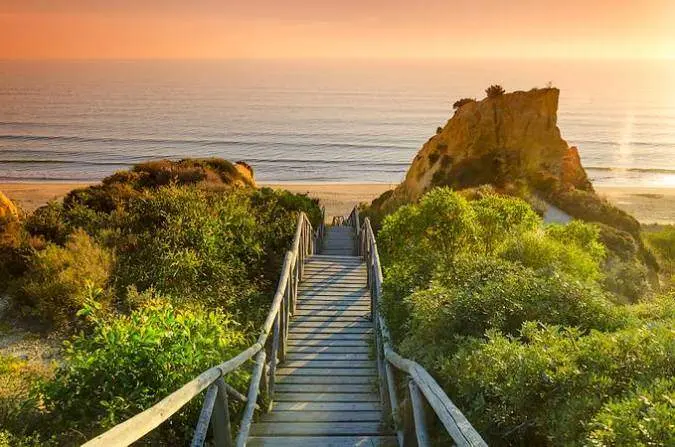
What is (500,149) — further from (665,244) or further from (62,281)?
(62,281)

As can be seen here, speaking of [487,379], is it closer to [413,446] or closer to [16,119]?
[413,446]

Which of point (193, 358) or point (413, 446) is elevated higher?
point (193, 358)

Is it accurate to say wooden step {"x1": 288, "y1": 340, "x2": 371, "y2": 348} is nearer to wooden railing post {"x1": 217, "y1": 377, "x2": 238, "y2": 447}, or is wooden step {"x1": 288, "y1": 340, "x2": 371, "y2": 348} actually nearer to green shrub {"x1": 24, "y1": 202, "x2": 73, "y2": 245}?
wooden railing post {"x1": 217, "y1": 377, "x2": 238, "y2": 447}

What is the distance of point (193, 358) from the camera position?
5742 millimetres

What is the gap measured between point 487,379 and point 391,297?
3.24 metres

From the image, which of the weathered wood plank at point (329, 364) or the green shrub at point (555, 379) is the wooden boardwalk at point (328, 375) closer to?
the weathered wood plank at point (329, 364)

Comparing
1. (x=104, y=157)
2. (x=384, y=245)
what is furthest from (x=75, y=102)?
(x=384, y=245)

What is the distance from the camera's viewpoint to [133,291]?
369 inches

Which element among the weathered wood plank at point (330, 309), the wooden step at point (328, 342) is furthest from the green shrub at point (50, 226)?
the wooden step at point (328, 342)

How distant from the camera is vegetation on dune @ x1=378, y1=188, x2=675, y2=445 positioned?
3311 mm

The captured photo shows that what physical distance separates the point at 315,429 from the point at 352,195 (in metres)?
35.3

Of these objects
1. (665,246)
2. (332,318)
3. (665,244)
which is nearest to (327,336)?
(332,318)

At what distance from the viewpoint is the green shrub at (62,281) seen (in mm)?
9414

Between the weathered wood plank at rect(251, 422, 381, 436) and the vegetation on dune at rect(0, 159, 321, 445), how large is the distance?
41 centimetres
